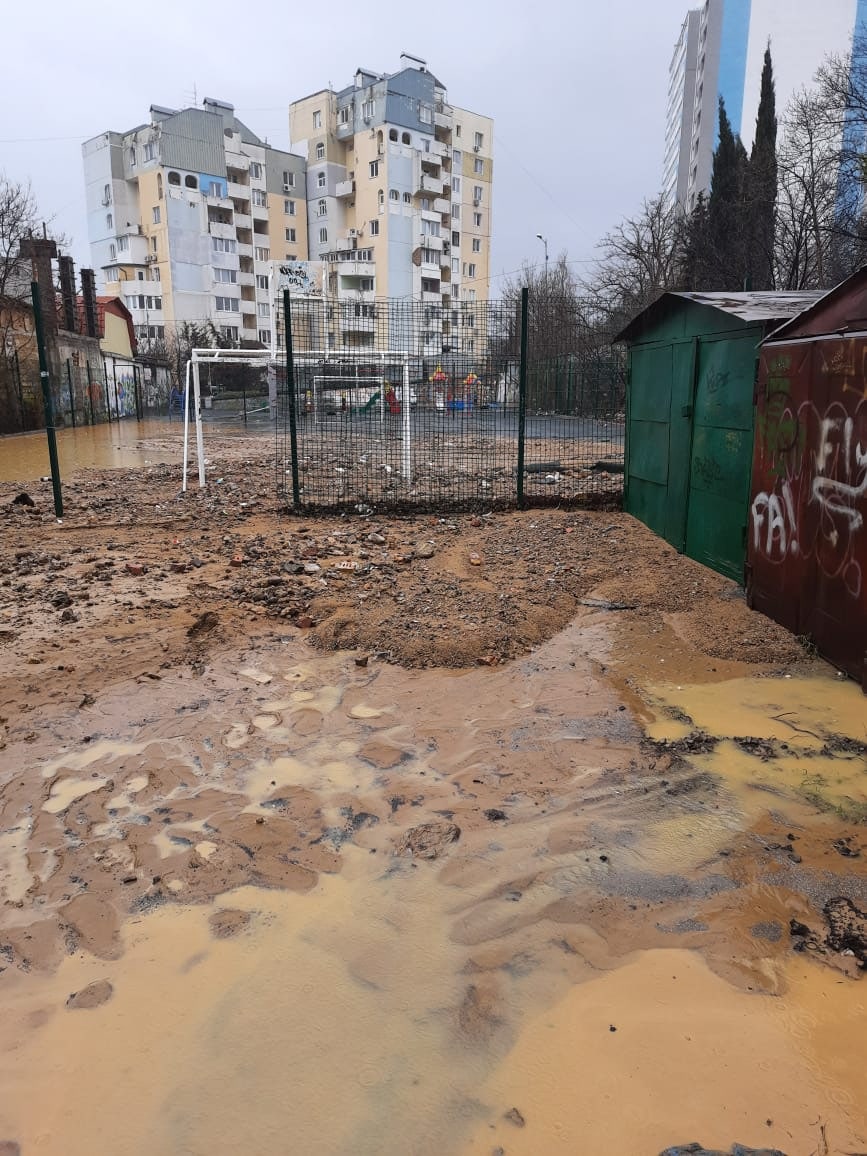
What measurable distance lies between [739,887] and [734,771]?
916mm

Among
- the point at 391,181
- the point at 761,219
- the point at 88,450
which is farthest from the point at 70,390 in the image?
the point at 391,181

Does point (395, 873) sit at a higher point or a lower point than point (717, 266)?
lower

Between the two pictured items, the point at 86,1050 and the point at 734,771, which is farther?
the point at 734,771

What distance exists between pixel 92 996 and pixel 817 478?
15.3 ft

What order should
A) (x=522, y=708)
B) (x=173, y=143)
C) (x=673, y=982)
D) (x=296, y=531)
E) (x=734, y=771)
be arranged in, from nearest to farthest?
(x=673, y=982), (x=734, y=771), (x=522, y=708), (x=296, y=531), (x=173, y=143)

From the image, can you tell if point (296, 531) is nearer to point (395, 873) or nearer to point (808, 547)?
point (808, 547)

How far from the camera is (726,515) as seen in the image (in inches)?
257

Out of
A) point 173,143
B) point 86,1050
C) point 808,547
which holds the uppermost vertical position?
point 173,143

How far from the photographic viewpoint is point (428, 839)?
125 inches

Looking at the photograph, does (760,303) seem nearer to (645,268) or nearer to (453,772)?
(453,772)

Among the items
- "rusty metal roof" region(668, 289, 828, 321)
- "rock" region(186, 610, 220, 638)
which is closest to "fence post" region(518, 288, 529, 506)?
"rusty metal roof" region(668, 289, 828, 321)

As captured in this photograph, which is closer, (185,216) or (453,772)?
(453,772)

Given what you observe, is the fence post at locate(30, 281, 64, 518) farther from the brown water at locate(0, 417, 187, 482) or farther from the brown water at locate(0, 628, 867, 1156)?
the brown water at locate(0, 628, 867, 1156)

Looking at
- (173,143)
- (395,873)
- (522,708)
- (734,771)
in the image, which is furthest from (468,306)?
(173,143)
